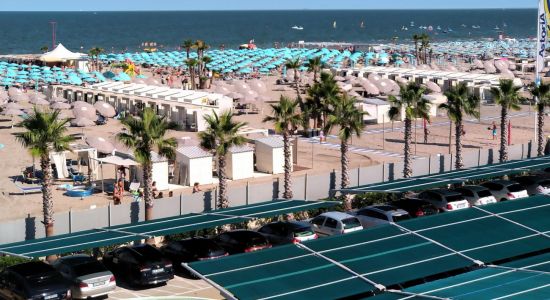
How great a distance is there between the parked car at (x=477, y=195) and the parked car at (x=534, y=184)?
1.68m

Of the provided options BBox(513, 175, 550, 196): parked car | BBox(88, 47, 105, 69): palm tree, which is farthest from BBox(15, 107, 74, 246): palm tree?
BBox(88, 47, 105, 69): palm tree

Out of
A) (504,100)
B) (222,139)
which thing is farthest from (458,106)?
(222,139)

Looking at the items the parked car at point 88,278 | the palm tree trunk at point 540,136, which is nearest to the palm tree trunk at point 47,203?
the parked car at point 88,278

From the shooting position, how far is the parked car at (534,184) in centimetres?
2527

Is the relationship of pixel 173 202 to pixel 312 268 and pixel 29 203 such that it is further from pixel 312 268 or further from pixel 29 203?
pixel 312 268

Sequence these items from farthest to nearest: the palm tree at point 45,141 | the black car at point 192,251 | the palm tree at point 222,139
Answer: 1. the palm tree at point 222,139
2. the palm tree at point 45,141
3. the black car at point 192,251

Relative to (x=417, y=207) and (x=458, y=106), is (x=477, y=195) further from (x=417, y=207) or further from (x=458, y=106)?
(x=458, y=106)

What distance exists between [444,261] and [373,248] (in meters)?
1.35

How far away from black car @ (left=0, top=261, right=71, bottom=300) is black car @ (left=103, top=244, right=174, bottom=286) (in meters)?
1.83

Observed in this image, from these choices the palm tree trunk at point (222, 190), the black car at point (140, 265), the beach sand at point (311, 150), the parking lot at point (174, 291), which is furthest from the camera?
the beach sand at point (311, 150)

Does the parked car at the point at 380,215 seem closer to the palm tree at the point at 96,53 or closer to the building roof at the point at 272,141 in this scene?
the building roof at the point at 272,141

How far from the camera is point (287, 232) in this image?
20578mm

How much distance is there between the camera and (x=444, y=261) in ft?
50.3

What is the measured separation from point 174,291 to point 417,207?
25.7 feet
